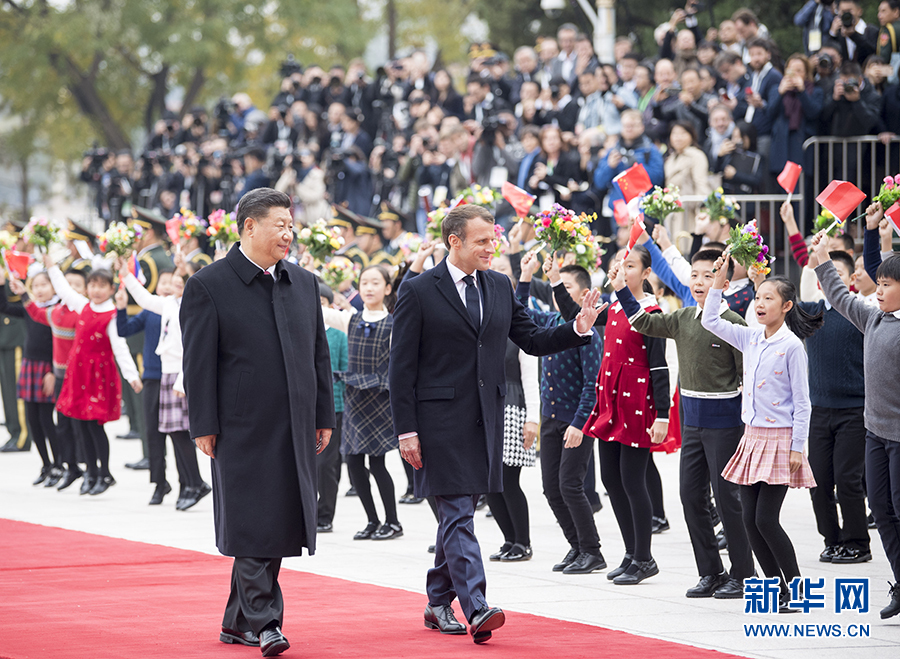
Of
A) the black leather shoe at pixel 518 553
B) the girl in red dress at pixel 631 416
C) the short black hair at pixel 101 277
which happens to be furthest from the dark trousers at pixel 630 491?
the short black hair at pixel 101 277

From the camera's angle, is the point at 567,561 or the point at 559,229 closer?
the point at 559,229

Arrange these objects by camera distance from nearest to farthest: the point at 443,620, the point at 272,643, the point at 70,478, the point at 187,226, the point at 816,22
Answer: the point at 272,643 → the point at 443,620 → the point at 187,226 → the point at 70,478 → the point at 816,22

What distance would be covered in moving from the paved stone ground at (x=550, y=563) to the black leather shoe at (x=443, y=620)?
21cm

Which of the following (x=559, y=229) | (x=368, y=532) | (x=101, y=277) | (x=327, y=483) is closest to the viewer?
(x=559, y=229)

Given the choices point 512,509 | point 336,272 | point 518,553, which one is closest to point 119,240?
point 336,272

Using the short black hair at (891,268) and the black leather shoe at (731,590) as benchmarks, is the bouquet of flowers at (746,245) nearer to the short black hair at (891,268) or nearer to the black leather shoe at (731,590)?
the short black hair at (891,268)

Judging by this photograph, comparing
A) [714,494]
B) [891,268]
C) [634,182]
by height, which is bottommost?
[714,494]

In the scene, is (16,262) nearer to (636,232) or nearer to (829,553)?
(636,232)

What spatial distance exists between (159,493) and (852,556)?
5.69m

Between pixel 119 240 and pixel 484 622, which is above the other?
pixel 119 240

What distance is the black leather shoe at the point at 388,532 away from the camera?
9070mm

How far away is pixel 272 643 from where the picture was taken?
5391 millimetres

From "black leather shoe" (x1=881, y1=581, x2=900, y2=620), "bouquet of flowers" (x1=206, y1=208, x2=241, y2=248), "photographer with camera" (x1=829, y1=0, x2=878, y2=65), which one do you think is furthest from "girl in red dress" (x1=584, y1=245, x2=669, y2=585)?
"photographer with camera" (x1=829, y1=0, x2=878, y2=65)

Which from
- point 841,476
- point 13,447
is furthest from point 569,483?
point 13,447
